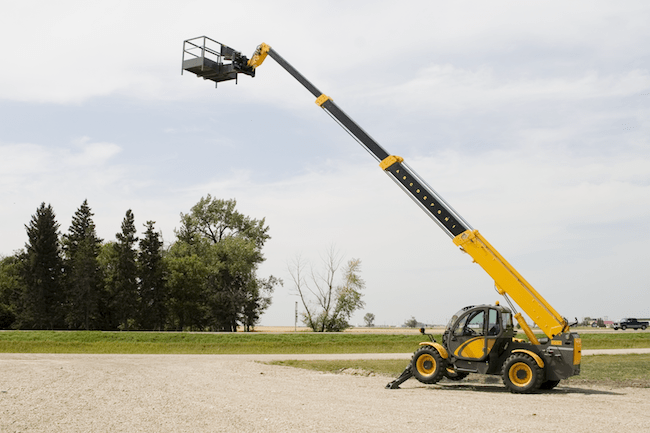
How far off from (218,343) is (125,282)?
24.6 metres

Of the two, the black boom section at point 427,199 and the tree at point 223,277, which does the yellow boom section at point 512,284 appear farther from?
the tree at point 223,277

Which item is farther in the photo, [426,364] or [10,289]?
[10,289]

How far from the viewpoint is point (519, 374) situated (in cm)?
1560

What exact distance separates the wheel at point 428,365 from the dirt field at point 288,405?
380mm

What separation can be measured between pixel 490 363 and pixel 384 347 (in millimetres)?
26766

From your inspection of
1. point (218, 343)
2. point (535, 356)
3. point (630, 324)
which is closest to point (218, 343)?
point (218, 343)

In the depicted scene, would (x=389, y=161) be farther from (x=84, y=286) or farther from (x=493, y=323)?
(x=84, y=286)

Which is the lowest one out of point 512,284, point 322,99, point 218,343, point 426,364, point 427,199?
point 218,343

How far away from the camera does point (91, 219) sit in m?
78.6

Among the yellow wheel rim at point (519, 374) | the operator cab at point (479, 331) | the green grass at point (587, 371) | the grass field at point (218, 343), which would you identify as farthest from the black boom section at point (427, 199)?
the grass field at point (218, 343)

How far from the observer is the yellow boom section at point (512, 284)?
1557cm

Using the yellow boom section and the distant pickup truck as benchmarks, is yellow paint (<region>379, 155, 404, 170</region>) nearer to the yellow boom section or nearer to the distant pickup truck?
the yellow boom section

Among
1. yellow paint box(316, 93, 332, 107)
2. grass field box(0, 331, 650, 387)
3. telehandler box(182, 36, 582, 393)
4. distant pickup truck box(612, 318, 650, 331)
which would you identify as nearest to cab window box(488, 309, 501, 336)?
telehandler box(182, 36, 582, 393)

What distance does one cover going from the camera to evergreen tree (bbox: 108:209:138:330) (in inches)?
2537
